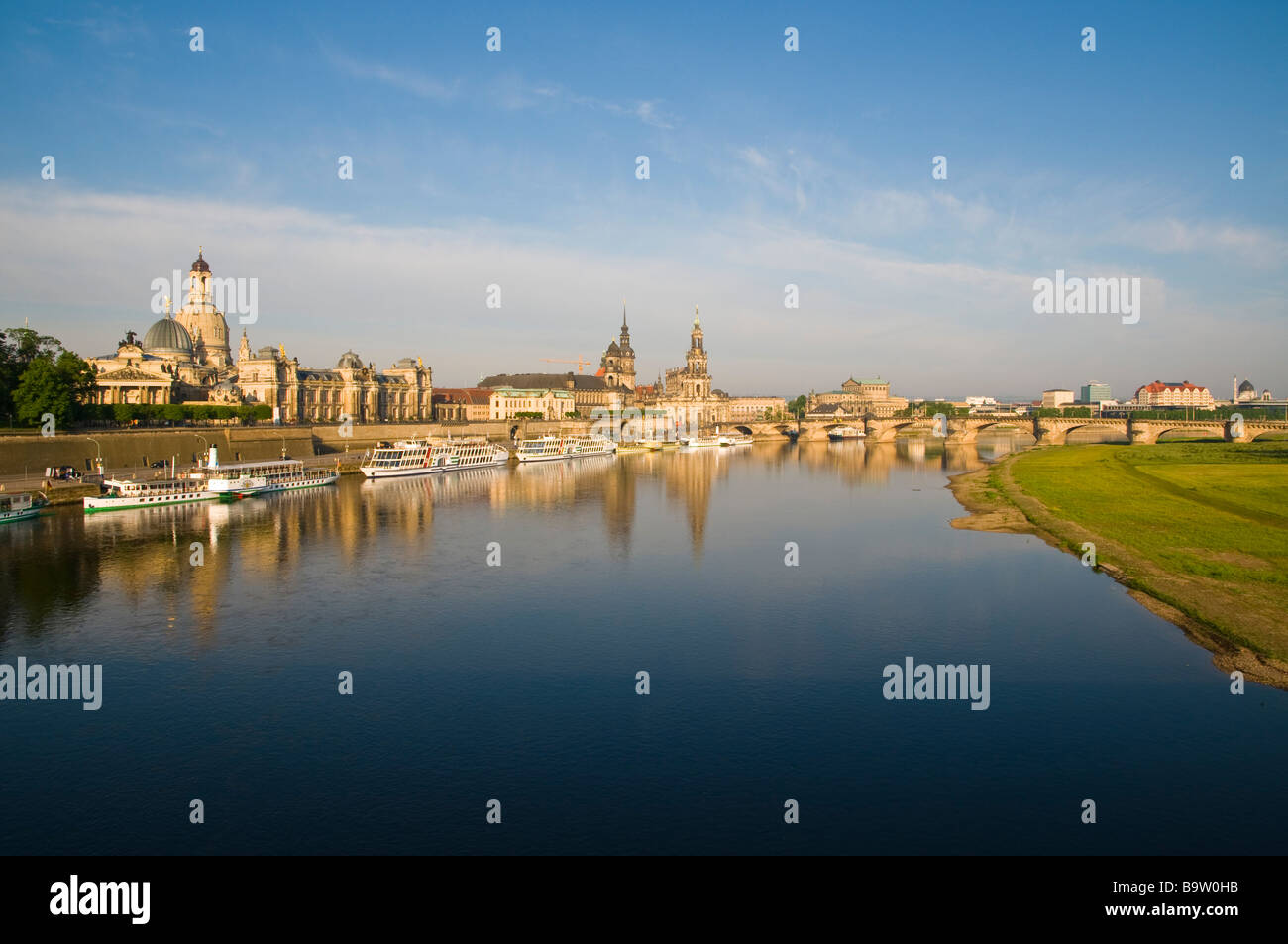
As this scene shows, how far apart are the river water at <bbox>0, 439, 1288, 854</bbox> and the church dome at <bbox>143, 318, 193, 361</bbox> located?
7737 cm

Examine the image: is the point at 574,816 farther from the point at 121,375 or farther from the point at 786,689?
the point at 121,375

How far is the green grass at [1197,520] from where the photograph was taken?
76.5 feet

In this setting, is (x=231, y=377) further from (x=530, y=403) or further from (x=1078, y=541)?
(x=1078, y=541)

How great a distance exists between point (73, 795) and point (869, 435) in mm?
133609

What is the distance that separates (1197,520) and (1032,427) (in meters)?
91.1

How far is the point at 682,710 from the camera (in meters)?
17.0

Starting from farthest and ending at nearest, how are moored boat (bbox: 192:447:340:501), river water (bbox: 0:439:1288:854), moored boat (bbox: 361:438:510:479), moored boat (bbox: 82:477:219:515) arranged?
moored boat (bbox: 361:438:510:479) → moored boat (bbox: 192:447:340:501) → moored boat (bbox: 82:477:219:515) → river water (bbox: 0:439:1288:854)

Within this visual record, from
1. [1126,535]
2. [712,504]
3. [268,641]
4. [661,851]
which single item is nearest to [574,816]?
[661,851]

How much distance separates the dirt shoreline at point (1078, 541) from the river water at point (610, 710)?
0.72 meters

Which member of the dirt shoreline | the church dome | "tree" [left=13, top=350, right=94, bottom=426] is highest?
the church dome

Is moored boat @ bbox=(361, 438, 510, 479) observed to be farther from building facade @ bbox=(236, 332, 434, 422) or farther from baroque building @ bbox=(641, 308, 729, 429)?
baroque building @ bbox=(641, 308, 729, 429)

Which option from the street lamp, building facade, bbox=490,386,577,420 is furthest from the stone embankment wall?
building facade, bbox=490,386,577,420

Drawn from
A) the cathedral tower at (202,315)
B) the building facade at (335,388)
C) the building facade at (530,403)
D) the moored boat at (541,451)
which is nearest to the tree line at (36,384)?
the building facade at (335,388)

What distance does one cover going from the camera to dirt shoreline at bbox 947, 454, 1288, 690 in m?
18.9
